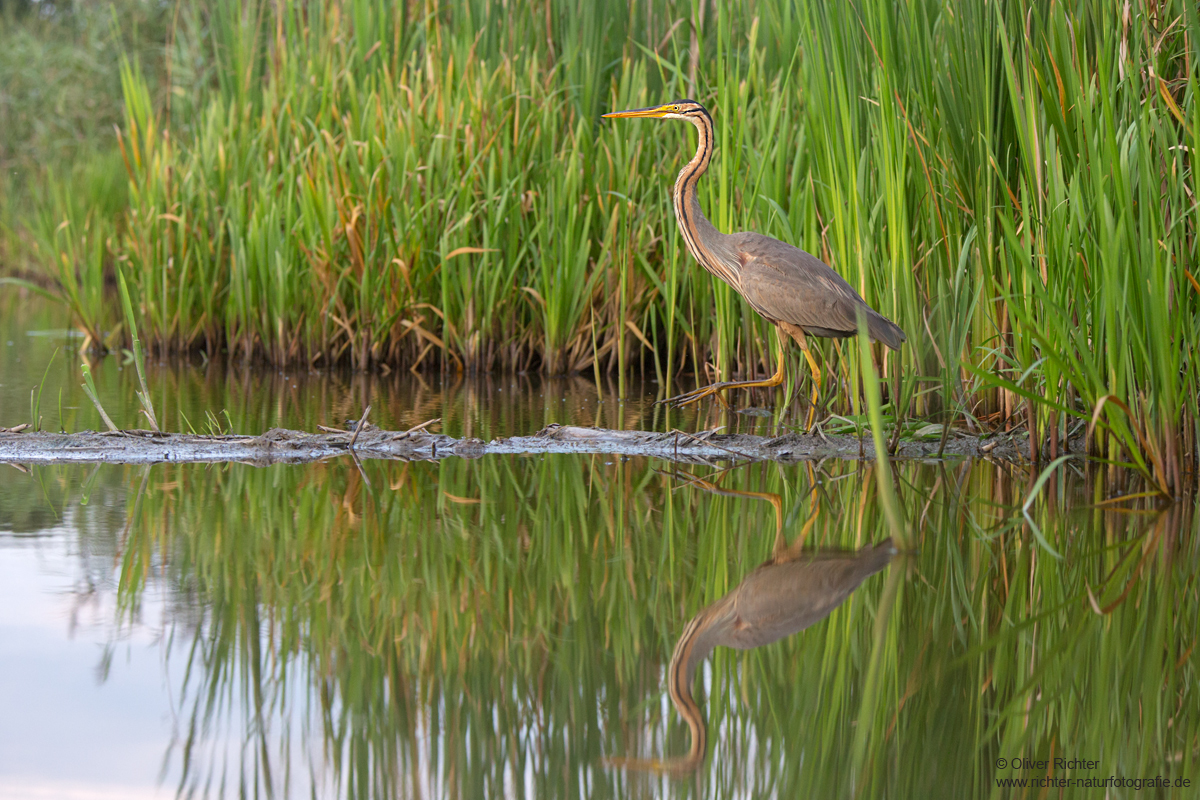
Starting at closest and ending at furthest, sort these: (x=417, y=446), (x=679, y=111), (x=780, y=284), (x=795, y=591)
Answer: (x=795, y=591)
(x=417, y=446)
(x=780, y=284)
(x=679, y=111)

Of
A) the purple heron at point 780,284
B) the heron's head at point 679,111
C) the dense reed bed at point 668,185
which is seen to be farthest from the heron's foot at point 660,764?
the heron's head at point 679,111

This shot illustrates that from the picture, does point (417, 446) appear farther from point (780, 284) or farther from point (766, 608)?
point (766, 608)

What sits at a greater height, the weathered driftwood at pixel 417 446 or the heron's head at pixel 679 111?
the heron's head at pixel 679 111

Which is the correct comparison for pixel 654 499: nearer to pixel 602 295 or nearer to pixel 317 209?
pixel 602 295

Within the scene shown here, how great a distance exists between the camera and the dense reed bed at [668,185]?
120 inches

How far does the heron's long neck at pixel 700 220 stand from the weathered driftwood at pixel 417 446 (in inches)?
24.4

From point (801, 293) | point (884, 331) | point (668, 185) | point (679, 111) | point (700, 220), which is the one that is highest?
point (679, 111)

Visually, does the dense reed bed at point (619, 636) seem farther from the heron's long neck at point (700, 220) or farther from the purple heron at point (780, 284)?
the heron's long neck at point (700, 220)

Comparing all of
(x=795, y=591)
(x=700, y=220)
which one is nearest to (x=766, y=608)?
(x=795, y=591)

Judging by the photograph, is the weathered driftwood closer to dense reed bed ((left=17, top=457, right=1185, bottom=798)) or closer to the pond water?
the pond water

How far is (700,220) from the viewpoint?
4238mm

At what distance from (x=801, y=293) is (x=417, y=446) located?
130 cm

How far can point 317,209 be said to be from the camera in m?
5.76

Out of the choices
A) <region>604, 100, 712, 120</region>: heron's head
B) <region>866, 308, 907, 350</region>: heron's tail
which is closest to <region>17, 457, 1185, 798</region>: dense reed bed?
<region>866, 308, 907, 350</region>: heron's tail
